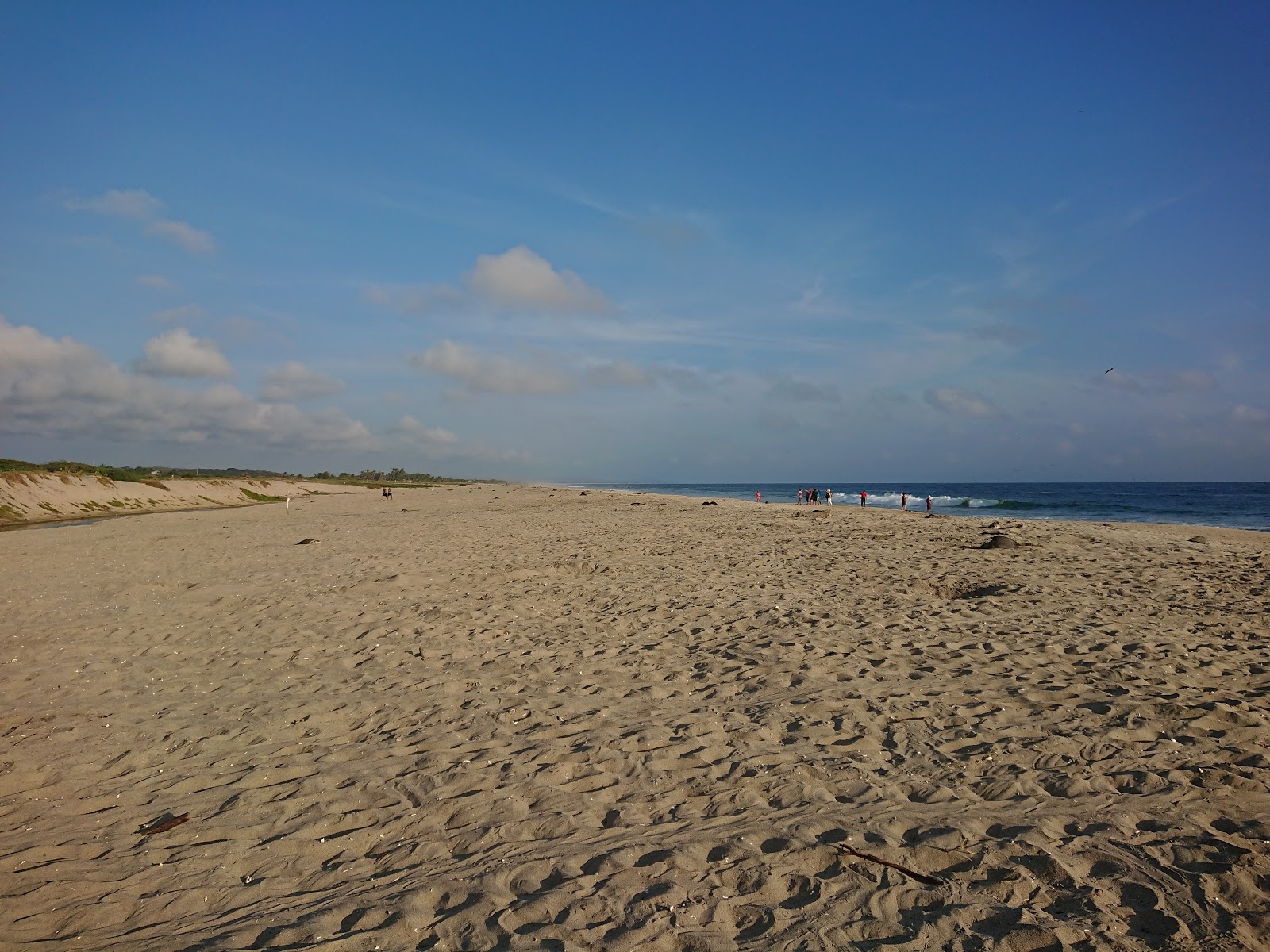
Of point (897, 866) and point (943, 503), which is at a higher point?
point (943, 503)

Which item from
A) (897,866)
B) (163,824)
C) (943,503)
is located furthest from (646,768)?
(943,503)

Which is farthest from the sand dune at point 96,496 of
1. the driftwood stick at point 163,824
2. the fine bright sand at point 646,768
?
the driftwood stick at point 163,824

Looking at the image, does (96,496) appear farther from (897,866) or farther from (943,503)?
(943,503)

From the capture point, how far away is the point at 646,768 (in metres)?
4.85

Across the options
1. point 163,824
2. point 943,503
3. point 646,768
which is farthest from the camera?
point 943,503

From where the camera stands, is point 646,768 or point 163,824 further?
point 646,768

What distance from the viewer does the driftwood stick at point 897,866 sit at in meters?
3.47

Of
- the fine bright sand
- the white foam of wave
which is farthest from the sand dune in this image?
the white foam of wave

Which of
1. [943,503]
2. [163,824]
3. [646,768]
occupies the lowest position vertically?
[163,824]

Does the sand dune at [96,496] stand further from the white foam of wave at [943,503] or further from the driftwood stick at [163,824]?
the white foam of wave at [943,503]

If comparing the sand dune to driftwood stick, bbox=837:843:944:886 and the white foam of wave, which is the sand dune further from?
the white foam of wave

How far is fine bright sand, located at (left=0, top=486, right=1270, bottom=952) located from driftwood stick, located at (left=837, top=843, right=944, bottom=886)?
0.02 meters

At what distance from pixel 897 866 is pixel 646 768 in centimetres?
183

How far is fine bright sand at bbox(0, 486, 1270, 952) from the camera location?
10.9 feet
